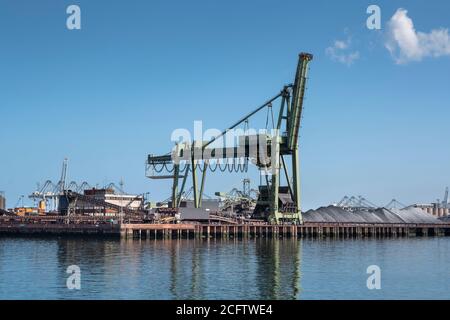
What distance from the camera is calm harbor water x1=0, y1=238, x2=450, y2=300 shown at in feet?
Result: 104

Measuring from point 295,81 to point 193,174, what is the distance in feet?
67.1

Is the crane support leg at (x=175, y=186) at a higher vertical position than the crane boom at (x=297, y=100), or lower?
lower

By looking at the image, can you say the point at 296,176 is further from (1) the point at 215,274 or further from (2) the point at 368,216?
(2) the point at 368,216

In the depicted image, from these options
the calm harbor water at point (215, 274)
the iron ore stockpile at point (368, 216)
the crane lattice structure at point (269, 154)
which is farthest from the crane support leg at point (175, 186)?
the calm harbor water at point (215, 274)

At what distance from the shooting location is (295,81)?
261ft

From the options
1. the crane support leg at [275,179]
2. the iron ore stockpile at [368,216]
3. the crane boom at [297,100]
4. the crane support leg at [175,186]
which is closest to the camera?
the crane boom at [297,100]

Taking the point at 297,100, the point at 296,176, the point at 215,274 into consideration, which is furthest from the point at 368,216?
the point at 215,274

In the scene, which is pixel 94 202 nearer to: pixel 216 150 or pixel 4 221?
pixel 4 221

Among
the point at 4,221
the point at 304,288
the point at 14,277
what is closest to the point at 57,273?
the point at 14,277

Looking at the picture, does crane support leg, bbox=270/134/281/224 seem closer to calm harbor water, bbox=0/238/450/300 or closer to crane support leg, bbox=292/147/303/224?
crane support leg, bbox=292/147/303/224

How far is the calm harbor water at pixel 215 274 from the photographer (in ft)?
104

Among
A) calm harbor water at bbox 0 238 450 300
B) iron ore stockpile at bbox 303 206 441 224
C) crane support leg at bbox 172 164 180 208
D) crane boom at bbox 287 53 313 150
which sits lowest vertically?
calm harbor water at bbox 0 238 450 300

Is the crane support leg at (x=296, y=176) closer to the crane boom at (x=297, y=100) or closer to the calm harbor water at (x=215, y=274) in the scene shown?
the crane boom at (x=297, y=100)

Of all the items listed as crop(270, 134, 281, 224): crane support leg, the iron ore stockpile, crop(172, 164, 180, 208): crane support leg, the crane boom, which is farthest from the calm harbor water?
the iron ore stockpile
